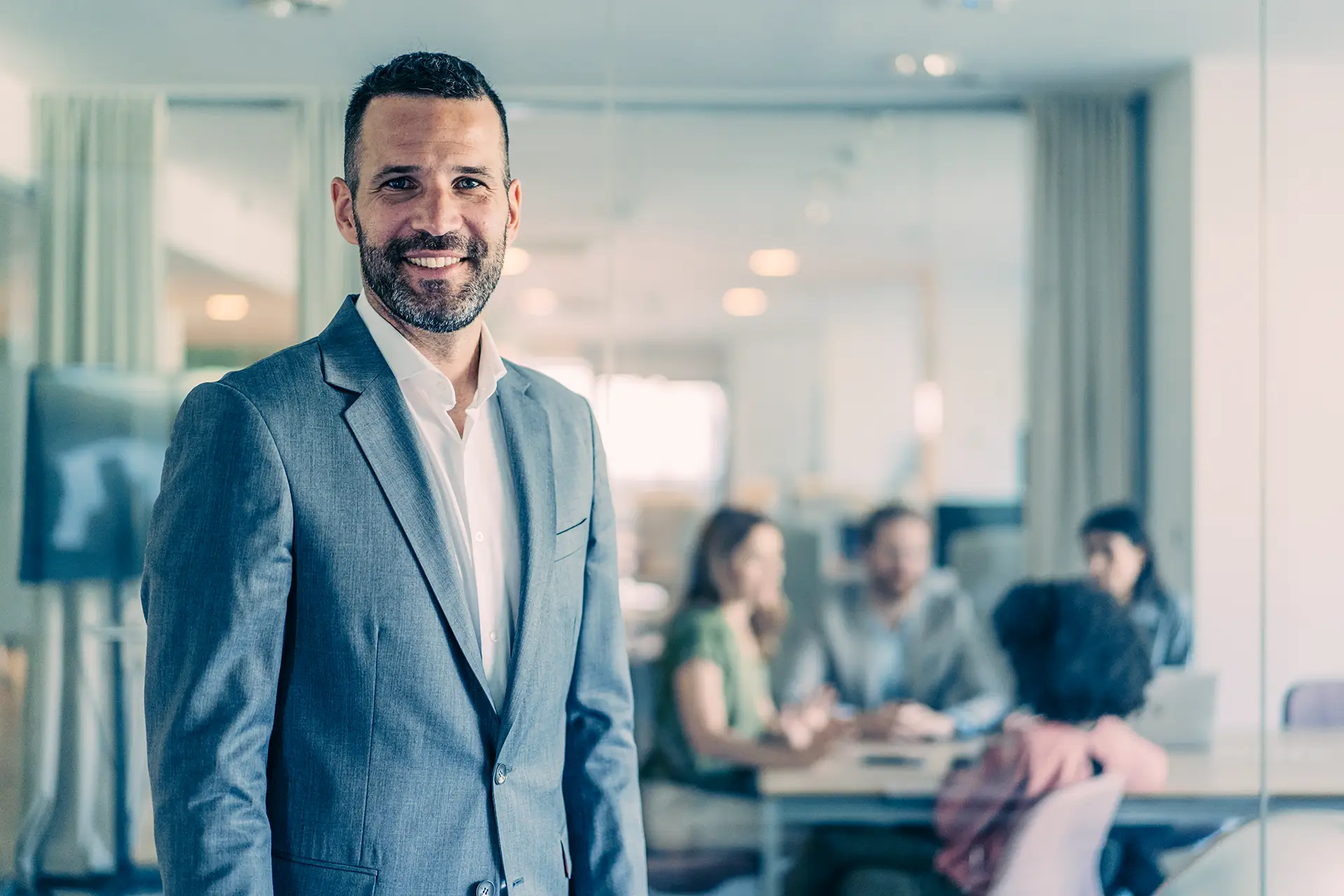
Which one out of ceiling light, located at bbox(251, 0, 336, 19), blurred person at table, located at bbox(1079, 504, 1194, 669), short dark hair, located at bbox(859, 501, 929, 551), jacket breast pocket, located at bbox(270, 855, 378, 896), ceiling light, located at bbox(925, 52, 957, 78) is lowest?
jacket breast pocket, located at bbox(270, 855, 378, 896)

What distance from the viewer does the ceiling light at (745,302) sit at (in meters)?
2.91

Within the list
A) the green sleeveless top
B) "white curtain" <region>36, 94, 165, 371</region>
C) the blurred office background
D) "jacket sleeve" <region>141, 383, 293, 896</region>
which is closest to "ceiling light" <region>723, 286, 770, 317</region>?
the blurred office background

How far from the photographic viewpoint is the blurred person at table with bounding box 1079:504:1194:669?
9.29 ft

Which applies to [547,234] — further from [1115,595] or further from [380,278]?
[1115,595]

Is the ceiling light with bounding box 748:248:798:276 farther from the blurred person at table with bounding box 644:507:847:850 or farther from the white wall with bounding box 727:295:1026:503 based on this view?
the blurred person at table with bounding box 644:507:847:850

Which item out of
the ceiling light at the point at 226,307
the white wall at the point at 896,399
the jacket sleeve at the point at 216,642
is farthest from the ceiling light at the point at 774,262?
the jacket sleeve at the point at 216,642

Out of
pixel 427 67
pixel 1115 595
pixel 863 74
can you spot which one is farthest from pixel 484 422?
pixel 1115 595

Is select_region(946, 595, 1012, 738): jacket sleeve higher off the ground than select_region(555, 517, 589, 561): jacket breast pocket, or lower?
lower

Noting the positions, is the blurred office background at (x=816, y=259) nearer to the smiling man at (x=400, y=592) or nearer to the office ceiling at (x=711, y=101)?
the office ceiling at (x=711, y=101)

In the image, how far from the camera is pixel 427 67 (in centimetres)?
157

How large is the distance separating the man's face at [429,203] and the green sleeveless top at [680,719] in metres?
1.51

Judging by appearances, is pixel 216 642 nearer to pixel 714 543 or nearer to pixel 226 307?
pixel 226 307

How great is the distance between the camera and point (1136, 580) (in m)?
2.87

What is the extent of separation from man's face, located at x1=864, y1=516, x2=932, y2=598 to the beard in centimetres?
175
